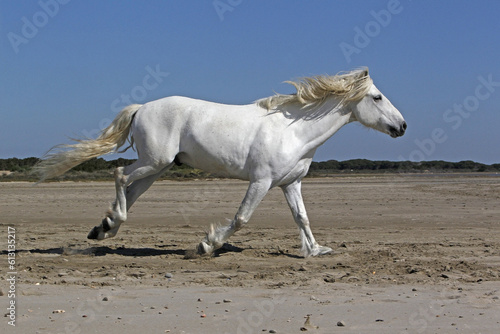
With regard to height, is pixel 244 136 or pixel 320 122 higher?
pixel 320 122

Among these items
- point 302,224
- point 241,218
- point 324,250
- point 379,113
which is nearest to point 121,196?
point 241,218

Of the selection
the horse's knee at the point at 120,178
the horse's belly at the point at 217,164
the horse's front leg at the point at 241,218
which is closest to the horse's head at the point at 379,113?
the horse's front leg at the point at 241,218

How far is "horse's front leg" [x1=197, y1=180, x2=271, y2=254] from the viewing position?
794 cm

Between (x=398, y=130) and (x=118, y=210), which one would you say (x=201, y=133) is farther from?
(x=398, y=130)

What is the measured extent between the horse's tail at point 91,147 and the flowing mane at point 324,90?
5.69ft

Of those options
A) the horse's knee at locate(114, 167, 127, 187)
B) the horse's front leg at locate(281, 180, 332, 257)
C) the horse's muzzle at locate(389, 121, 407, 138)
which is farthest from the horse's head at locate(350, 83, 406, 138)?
the horse's knee at locate(114, 167, 127, 187)

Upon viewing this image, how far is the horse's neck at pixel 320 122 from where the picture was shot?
8.28 m

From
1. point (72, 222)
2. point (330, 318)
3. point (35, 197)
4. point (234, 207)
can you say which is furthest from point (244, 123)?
point (35, 197)

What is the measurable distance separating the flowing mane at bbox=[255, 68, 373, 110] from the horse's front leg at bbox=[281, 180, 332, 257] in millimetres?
1041

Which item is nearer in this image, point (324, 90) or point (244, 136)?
point (244, 136)

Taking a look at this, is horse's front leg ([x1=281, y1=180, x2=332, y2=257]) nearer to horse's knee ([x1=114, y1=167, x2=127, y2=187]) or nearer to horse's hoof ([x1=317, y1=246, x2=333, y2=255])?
horse's hoof ([x1=317, y1=246, x2=333, y2=255])

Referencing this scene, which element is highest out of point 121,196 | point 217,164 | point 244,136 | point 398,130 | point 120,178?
point 398,130

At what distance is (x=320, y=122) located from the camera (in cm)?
840

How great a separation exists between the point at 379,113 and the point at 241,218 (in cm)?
215
